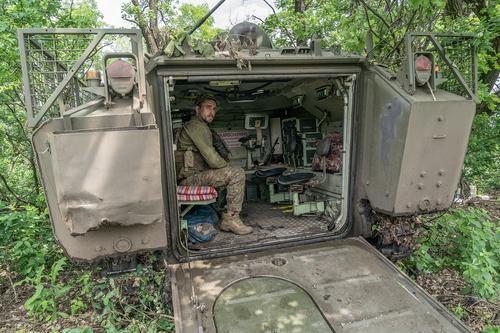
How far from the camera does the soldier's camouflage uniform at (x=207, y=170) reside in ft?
13.4

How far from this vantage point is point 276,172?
5500 mm

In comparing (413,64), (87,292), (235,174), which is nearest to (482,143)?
(413,64)

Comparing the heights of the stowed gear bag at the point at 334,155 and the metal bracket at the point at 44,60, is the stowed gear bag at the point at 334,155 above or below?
below

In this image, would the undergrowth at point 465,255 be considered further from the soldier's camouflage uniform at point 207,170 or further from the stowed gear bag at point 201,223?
the stowed gear bag at point 201,223

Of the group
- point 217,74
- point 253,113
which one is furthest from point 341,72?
point 253,113

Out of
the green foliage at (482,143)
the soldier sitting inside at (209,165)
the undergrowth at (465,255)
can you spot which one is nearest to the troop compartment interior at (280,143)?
the soldier sitting inside at (209,165)

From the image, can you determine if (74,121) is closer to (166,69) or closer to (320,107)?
(166,69)

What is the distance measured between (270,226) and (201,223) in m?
0.87

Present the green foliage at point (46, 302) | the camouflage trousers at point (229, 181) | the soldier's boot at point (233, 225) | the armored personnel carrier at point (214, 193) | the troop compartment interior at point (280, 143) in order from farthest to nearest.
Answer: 1. the camouflage trousers at point (229, 181)
2. the soldier's boot at point (233, 225)
3. the troop compartment interior at point (280, 143)
4. the green foliage at point (46, 302)
5. the armored personnel carrier at point (214, 193)

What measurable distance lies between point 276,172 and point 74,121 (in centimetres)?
352

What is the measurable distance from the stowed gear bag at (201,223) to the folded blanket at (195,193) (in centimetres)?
29

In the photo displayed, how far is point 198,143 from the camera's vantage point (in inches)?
160

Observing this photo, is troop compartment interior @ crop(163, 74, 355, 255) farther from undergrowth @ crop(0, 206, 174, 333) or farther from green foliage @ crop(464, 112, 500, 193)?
green foliage @ crop(464, 112, 500, 193)

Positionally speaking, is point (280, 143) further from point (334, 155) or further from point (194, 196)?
point (194, 196)
